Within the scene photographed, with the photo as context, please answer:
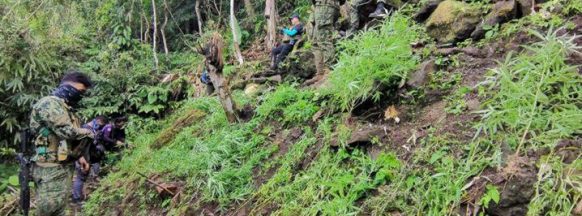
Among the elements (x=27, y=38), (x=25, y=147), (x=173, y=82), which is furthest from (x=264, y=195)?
(x=27, y=38)

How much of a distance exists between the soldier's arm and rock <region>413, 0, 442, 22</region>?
419 centimetres

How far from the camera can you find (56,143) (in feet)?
15.4

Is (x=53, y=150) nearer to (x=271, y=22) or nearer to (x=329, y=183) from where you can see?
(x=329, y=183)

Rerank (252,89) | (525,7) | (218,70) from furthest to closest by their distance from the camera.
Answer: (252,89), (218,70), (525,7)

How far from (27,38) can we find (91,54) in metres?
1.85

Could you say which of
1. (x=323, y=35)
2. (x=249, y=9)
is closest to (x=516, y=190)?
(x=323, y=35)

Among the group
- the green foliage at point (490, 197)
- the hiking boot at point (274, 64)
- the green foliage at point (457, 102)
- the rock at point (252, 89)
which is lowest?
the rock at point (252, 89)

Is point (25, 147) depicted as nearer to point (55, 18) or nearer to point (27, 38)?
point (27, 38)

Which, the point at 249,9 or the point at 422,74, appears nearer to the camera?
the point at 422,74

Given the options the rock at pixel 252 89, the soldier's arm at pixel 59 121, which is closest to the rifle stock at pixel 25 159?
the soldier's arm at pixel 59 121

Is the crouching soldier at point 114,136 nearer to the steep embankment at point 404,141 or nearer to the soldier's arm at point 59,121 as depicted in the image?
the steep embankment at point 404,141

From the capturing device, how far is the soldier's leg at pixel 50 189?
4.57 metres

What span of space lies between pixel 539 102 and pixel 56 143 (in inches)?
176

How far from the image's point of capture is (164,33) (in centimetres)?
1291
